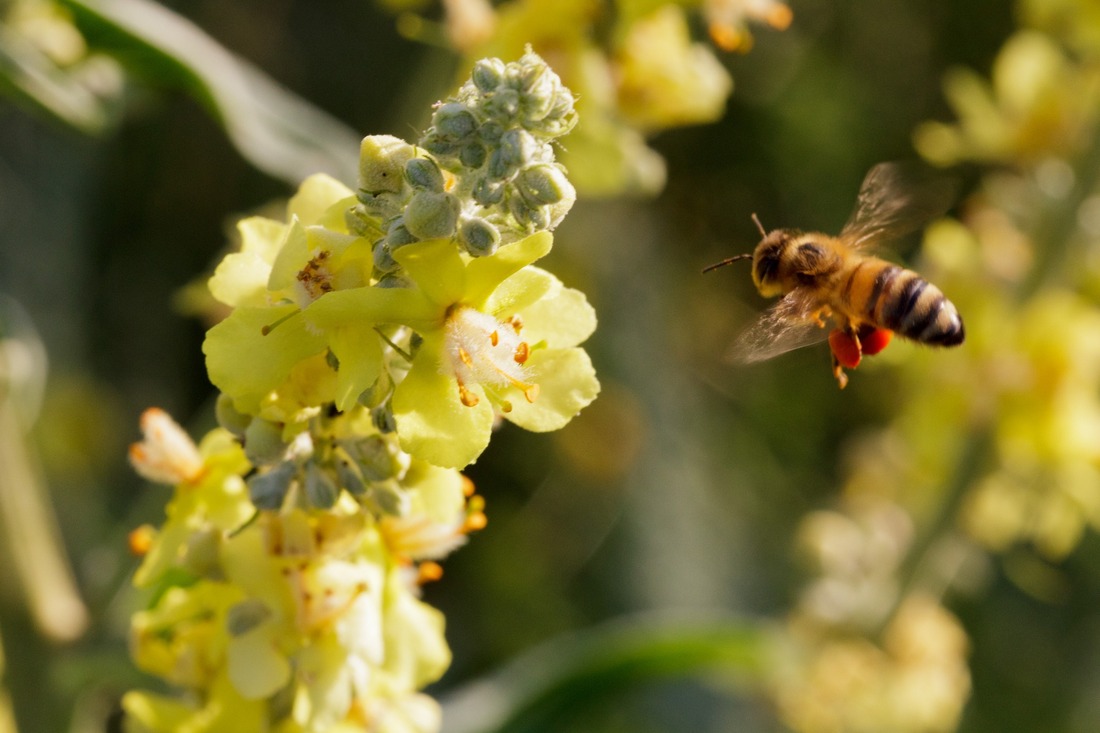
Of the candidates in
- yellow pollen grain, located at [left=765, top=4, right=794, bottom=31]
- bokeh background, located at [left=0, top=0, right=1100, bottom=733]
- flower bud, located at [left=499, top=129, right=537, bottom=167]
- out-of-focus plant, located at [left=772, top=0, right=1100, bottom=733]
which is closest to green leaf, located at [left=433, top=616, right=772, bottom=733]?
bokeh background, located at [left=0, top=0, right=1100, bottom=733]

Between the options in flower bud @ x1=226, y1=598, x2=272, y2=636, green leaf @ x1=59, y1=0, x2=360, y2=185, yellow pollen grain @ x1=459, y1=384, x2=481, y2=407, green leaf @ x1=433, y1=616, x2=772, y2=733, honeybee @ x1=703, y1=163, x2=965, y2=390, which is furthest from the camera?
green leaf @ x1=433, y1=616, x2=772, y2=733

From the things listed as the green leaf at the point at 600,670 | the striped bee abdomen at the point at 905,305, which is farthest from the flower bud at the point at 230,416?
the green leaf at the point at 600,670

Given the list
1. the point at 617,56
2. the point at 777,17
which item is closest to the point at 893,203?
the point at 777,17

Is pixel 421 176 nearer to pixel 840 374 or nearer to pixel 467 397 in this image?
pixel 467 397

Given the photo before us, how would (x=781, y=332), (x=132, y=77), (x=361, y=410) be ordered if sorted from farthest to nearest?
(x=132, y=77), (x=781, y=332), (x=361, y=410)

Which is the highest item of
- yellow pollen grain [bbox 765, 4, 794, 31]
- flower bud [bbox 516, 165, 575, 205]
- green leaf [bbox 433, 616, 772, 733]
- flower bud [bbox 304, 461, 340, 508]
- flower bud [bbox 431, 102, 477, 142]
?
flower bud [bbox 431, 102, 477, 142]

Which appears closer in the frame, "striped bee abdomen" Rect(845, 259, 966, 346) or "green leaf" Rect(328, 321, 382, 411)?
"green leaf" Rect(328, 321, 382, 411)

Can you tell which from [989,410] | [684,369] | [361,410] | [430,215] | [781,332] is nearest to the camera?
[430,215]

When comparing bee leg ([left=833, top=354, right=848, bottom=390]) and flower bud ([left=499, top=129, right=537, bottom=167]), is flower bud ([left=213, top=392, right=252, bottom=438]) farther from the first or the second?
bee leg ([left=833, top=354, right=848, bottom=390])

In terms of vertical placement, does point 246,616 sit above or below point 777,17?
below
